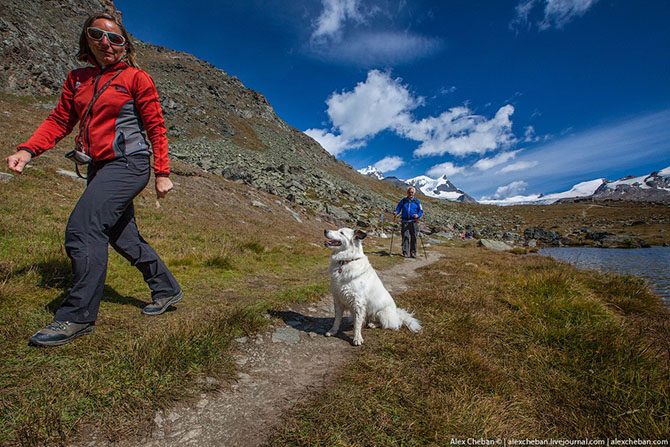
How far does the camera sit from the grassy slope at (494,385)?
239 cm

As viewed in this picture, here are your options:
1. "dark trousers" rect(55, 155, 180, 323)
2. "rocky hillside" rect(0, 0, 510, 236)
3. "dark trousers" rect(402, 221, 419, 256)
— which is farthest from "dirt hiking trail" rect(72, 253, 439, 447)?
"rocky hillside" rect(0, 0, 510, 236)

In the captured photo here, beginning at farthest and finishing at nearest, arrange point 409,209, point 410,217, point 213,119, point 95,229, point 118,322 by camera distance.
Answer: point 213,119 → point 409,209 → point 410,217 → point 118,322 → point 95,229

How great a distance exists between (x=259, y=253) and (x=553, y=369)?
8565mm

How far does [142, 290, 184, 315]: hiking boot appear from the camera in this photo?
4.02 m

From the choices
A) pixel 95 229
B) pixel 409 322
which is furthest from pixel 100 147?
pixel 409 322

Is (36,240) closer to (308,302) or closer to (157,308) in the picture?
(157,308)

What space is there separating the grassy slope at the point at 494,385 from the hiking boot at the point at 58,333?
242cm

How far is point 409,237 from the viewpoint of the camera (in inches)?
614

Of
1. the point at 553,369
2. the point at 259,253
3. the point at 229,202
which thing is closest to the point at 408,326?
the point at 553,369

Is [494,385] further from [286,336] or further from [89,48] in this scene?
[89,48]

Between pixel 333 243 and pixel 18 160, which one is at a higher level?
pixel 18 160

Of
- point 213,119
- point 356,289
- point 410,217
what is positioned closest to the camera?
point 356,289

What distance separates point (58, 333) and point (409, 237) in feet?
46.9

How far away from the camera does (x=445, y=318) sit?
5.08m
